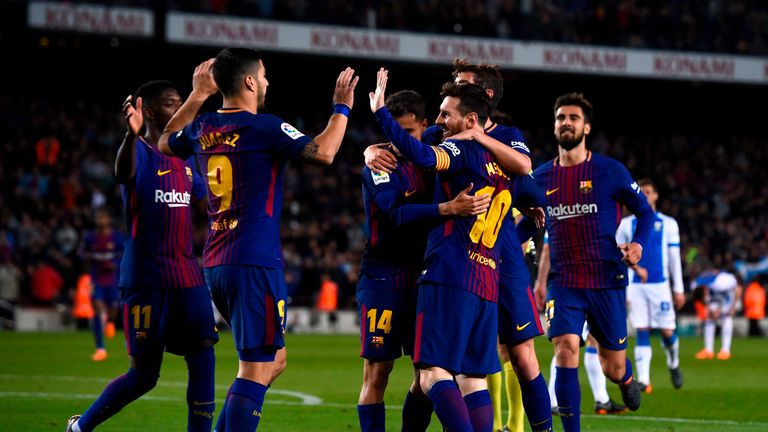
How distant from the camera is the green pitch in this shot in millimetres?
10023

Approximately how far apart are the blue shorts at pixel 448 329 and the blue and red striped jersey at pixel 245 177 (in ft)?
2.76

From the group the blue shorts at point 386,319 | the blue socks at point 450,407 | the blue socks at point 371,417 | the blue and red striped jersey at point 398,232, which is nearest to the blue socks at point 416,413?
the blue socks at point 371,417

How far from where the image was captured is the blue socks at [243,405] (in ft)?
20.5

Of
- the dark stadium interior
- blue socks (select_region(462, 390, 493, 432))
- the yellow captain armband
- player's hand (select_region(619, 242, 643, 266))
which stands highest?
the dark stadium interior

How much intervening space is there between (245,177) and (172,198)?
128 centimetres

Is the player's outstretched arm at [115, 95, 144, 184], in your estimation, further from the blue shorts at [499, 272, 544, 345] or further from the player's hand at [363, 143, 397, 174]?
the blue shorts at [499, 272, 544, 345]

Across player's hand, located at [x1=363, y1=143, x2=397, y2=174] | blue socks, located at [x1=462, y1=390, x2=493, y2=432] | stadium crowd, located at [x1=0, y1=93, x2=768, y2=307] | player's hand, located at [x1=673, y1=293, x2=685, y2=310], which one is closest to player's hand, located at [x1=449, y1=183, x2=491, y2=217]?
player's hand, located at [x1=363, y1=143, x2=397, y2=174]

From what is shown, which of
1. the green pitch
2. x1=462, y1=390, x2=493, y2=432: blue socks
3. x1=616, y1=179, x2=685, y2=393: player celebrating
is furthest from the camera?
x1=616, y1=179, x2=685, y2=393: player celebrating

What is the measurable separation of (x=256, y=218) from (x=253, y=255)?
0.20 metres

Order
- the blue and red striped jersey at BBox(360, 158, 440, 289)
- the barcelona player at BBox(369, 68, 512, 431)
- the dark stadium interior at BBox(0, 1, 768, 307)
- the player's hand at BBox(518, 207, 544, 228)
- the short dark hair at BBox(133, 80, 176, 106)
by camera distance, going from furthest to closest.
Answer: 1. the dark stadium interior at BBox(0, 1, 768, 307)
2. the player's hand at BBox(518, 207, 544, 228)
3. the short dark hair at BBox(133, 80, 176, 106)
4. the blue and red striped jersey at BBox(360, 158, 440, 289)
5. the barcelona player at BBox(369, 68, 512, 431)

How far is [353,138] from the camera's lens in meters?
35.5

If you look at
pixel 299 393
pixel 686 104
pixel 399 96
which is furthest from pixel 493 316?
pixel 686 104

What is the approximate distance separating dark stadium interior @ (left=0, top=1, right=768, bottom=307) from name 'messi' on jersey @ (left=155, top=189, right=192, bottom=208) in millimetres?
18381

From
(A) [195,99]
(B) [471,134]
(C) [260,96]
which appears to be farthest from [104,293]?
(B) [471,134]
